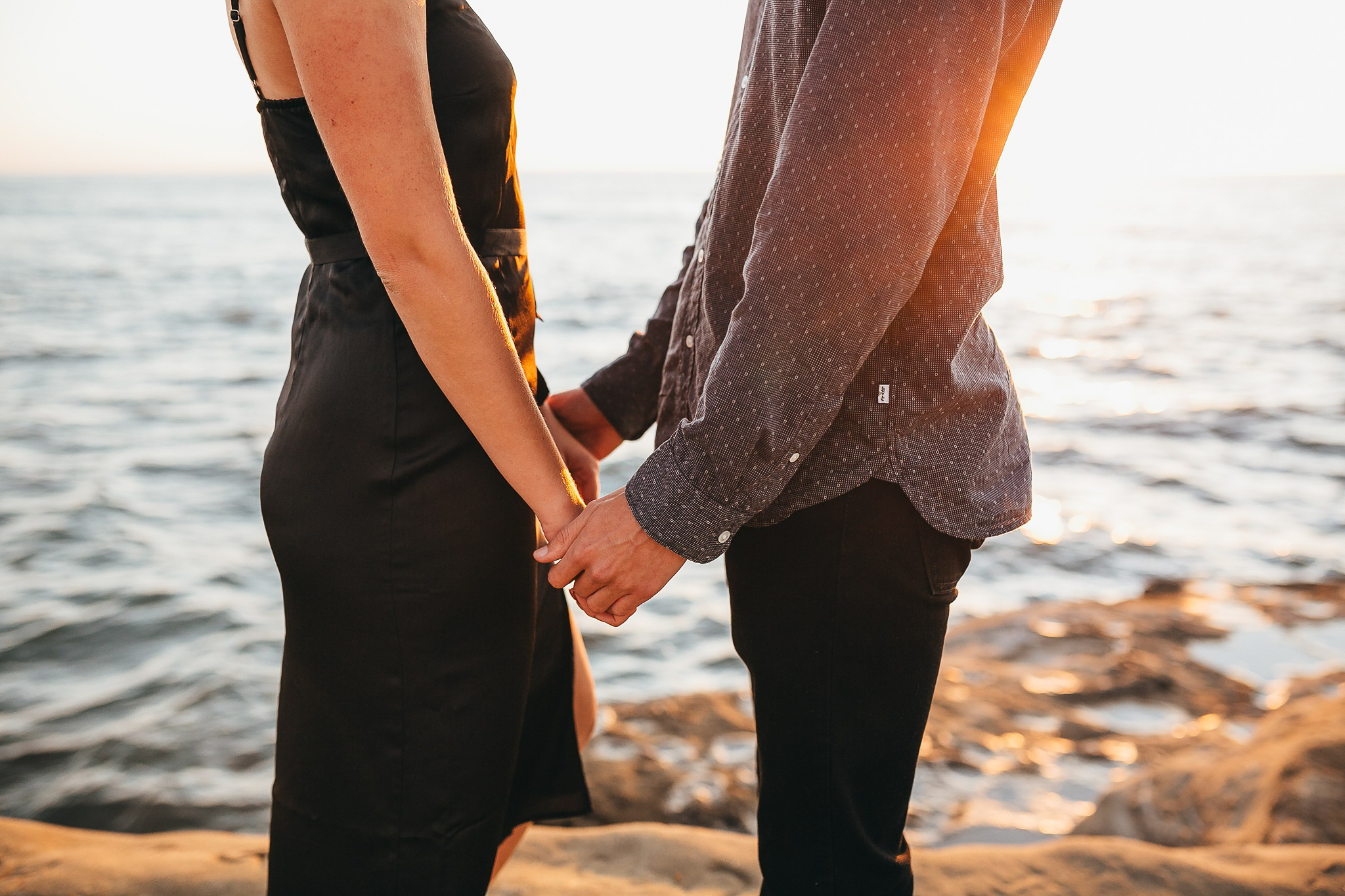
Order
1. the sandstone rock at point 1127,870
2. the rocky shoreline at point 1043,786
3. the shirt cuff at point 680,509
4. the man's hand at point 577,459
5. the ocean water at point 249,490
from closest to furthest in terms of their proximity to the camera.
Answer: the shirt cuff at point 680,509 < the man's hand at point 577,459 < the sandstone rock at point 1127,870 < the rocky shoreline at point 1043,786 < the ocean water at point 249,490

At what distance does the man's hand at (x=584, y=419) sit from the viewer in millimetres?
1906

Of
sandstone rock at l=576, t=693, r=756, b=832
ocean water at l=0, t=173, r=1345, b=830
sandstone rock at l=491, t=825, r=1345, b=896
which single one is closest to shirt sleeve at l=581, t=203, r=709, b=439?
sandstone rock at l=491, t=825, r=1345, b=896

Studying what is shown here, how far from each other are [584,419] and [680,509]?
0.72 metres

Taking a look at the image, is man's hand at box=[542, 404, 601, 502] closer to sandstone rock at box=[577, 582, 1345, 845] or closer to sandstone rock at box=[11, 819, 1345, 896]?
sandstone rock at box=[11, 819, 1345, 896]

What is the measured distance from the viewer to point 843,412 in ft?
4.25

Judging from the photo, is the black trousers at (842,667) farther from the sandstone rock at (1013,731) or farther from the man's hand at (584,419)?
the sandstone rock at (1013,731)

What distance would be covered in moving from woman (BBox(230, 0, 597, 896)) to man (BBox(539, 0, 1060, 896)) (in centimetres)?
16

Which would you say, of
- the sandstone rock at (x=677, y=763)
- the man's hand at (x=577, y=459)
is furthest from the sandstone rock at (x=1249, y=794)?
the man's hand at (x=577, y=459)

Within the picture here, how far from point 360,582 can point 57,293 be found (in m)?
17.3

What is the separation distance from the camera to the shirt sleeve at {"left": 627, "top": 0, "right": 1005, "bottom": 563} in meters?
1.13

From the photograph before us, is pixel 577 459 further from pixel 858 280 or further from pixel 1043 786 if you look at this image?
pixel 1043 786

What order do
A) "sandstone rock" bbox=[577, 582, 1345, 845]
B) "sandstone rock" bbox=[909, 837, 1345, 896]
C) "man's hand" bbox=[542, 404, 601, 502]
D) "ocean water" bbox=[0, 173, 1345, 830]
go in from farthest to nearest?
"ocean water" bbox=[0, 173, 1345, 830] → "sandstone rock" bbox=[577, 582, 1345, 845] → "sandstone rock" bbox=[909, 837, 1345, 896] → "man's hand" bbox=[542, 404, 601, 502]

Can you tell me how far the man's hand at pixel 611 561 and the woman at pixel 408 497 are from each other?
0.08m

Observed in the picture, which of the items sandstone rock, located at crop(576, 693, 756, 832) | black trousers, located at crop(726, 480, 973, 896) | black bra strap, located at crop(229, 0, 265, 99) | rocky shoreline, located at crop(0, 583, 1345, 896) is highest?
black bra strap, located at crop(229, 0, 265, 99)
